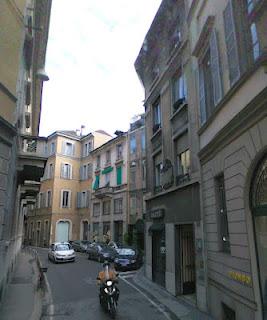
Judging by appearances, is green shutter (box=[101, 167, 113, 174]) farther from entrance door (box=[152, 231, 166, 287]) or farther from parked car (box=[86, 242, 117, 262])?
entrance door (box=[152, 231, 166, 287])

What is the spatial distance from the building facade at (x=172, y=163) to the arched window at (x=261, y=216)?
3.71 metres

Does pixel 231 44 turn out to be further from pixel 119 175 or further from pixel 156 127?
pixel 119 175

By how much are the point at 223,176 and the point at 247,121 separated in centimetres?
257

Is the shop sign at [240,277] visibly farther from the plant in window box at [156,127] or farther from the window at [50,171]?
the window at [50,171]

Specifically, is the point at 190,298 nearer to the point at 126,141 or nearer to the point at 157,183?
the point at 157,183

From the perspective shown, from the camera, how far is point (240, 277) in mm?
7719

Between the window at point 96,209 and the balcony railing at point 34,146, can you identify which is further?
the window at point 96,209

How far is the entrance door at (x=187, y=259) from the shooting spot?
13031 millimetres

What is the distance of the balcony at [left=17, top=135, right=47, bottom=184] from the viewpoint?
13812 mm

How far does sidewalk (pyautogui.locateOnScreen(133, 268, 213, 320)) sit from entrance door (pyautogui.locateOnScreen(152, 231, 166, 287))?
36 cm

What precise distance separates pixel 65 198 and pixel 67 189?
1.28 m

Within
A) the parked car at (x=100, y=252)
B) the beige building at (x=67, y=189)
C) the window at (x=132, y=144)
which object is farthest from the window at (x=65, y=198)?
the parked car at (x=100, y=252)

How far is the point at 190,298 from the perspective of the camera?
1227cm

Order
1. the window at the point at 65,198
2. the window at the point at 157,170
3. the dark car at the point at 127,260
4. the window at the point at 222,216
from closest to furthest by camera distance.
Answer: the window at the point at 222,216, the window at the point at 157,170, the dark car at the point at 127,260, the window at the point at 65,198
